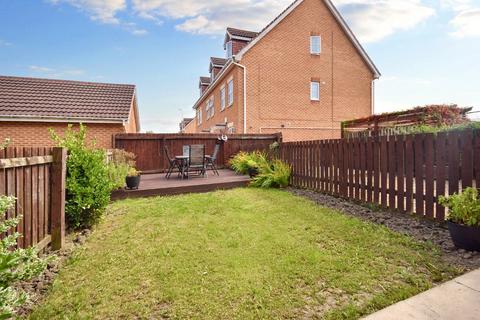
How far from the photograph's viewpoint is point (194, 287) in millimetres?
2510

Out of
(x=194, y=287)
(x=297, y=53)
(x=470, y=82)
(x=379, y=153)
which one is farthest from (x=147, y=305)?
(x=297, y=53)

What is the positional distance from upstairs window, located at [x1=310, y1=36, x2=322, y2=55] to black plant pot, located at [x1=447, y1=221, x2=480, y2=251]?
52.6 feet

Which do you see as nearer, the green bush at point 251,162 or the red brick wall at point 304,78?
the green bush at point 251,162

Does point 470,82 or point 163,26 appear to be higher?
point 163,26

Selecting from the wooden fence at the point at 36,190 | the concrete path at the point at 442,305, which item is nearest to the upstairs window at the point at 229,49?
the wooden fence at the point at 36,190

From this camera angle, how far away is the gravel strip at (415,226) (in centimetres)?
296

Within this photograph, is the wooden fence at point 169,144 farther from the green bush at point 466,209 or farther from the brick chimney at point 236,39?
the green bush at point 466,209

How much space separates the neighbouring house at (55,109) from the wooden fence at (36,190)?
7.82 m

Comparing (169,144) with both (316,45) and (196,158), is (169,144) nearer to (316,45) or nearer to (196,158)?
(196,158)

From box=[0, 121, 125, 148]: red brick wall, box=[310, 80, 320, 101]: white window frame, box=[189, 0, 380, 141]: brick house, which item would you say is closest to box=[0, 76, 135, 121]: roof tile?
box=[0, 121, 125, 148]: red brick wall

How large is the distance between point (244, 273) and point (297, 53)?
16.4 meters

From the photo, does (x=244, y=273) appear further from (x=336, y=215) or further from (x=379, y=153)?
(x=379, y=153)

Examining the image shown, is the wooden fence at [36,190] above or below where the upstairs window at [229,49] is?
below

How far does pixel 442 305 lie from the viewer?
7.01ft
